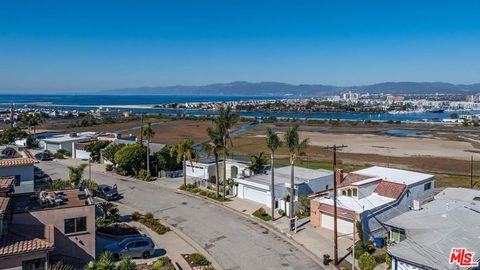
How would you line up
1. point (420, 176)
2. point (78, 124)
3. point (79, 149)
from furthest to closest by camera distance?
1. point (78, 124)
2. point (79, 149)
3. point (420, 176)

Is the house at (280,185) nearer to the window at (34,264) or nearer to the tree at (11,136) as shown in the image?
the window at (34,264)

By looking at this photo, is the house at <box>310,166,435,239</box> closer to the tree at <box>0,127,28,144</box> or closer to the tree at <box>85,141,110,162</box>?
the tree at <box>85,141,110,162</box>

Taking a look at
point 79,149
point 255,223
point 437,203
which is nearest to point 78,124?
→ point 79,149

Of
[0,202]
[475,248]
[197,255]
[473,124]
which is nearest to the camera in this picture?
[0,202]

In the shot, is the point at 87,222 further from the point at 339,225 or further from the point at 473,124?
the point at 473,124

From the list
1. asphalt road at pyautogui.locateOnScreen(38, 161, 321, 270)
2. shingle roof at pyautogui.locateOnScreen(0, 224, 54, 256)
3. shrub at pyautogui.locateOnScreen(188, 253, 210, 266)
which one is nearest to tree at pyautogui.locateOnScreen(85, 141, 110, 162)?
asphalt road at pyautogui.locateOnScreen(38, 161, 321, 270)

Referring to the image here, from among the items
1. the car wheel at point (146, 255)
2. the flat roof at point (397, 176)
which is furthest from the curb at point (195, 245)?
the flat roof at point (397, 176)
